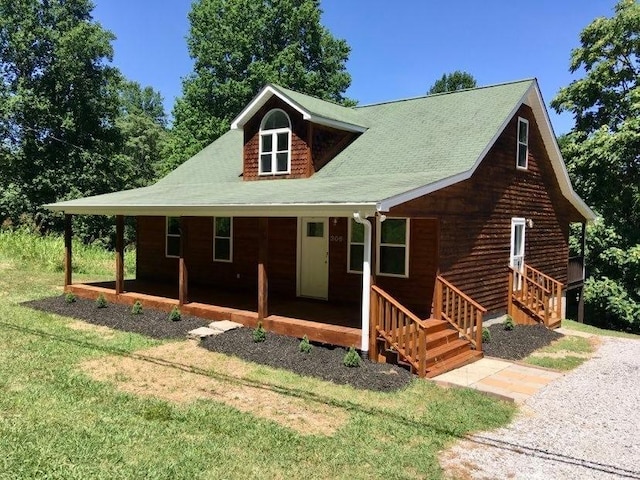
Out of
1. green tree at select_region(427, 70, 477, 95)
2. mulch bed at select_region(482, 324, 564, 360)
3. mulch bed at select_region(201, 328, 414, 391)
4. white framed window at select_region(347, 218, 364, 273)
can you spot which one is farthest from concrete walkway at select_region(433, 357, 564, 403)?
green tree at select_region(427, 70, 477, 95)

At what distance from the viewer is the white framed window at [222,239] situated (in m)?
14.1

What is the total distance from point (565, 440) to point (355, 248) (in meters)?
6.50

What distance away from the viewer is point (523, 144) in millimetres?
13047

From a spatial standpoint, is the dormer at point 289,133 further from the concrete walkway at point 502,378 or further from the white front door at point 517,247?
the concrete walkway at point 502,378

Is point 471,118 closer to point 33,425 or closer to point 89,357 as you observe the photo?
point 89,357

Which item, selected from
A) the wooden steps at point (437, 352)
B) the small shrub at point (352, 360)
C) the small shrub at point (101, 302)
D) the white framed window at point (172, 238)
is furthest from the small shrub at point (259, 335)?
the white framed window at point (172, 238)

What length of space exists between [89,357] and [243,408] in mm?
3485

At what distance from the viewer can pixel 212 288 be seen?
1430cm

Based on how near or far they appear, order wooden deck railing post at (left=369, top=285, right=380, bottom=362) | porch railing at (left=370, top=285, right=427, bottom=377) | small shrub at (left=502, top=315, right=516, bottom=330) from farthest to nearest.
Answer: small shrub at (left=502, top=315, right=516, bottom=330), wooden deck railing post at (left=369, top=285, right=380, bottom=362), porch railing at (left=370, top=285, right=427, bottom=377)

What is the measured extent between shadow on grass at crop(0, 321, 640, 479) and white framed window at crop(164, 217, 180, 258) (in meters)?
6.10

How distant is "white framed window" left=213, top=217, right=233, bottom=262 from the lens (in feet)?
46.3

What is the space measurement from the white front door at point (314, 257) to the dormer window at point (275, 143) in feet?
5.72

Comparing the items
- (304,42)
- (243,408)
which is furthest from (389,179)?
(304,42)

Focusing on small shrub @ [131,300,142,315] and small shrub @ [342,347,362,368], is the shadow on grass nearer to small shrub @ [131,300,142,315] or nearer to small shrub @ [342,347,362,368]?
small shrub @ [342,347,362,368]
